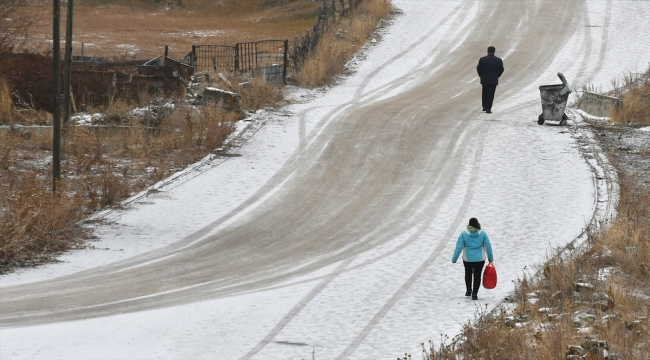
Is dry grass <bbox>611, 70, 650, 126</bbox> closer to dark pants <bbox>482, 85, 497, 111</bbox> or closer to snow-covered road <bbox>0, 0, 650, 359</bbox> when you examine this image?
snow-covered road <bbox>0, 0, 650, 359</bbox>

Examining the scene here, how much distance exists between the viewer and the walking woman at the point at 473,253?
514 inches

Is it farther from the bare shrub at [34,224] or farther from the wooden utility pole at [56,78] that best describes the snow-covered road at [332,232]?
the wooden utility pole at [56,78]

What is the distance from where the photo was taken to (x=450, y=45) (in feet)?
108

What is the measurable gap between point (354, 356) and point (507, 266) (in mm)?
4472

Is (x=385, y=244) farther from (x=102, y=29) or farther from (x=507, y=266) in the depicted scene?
(x=102, y=29)

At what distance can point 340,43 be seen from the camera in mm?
30797

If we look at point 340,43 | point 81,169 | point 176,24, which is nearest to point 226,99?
point 81,169

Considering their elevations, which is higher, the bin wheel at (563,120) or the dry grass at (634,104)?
the dry grass at (634,104)

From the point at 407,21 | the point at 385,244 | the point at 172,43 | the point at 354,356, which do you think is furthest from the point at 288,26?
the point at 354,356

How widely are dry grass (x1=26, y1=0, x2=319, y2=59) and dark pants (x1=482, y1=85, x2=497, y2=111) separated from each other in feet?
65.2

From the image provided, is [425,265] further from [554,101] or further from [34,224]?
[554,101]

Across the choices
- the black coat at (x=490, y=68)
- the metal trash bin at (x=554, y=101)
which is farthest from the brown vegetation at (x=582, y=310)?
the black coat at (x=490, y=68)

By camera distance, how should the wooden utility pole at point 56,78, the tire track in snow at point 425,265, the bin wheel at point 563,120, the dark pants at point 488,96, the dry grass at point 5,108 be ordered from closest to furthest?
the tire track in snow at point 425,265 < the wooden utility pole at point 56,78 < the dry grass at point 5,108 < the bin wheel at point 563,120 < the dark pants at point 488,96

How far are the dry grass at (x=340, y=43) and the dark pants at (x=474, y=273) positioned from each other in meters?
14.9
